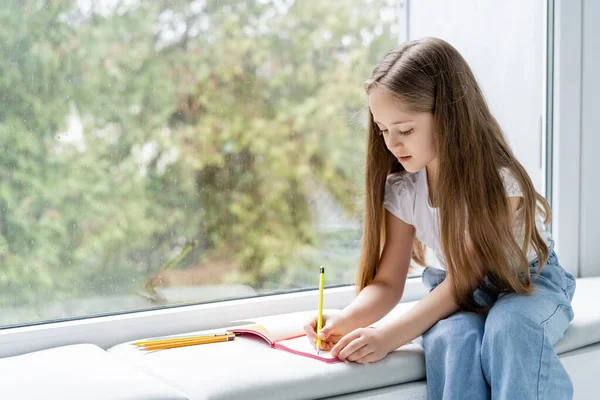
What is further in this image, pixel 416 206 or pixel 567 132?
pixel 567 132

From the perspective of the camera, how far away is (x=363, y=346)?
1.13 m

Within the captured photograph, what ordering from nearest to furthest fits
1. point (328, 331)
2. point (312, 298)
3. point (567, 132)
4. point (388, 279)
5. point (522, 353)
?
point (522, 353) → point (328, 331) → point (388, 279) → point (312, 298) → point (567, 132)

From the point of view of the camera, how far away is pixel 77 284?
4.52ft

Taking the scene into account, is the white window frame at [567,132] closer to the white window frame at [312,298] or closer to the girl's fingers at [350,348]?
the white window frame at [312,298]

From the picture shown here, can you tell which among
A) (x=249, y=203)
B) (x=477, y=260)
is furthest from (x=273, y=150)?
(x=477, y=260)

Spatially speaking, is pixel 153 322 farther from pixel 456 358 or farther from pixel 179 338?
pixel 456 358

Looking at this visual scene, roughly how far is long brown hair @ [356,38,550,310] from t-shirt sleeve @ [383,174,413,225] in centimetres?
12

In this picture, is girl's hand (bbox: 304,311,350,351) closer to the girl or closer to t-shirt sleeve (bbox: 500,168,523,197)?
the girl

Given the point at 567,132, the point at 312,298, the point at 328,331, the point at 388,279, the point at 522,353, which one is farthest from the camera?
the point at 567,132

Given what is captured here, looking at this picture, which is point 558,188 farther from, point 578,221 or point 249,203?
point 249,203

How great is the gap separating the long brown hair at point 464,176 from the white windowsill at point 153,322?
0.44 meters

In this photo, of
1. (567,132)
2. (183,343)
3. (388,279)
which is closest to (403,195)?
(388,279)

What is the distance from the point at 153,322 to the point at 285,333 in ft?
0.95

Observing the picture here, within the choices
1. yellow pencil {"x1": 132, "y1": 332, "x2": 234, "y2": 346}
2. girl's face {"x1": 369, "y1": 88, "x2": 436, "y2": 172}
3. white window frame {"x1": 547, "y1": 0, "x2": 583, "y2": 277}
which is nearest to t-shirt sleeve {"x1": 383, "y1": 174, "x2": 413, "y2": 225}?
girl's face {"x1": 369, "y1": 88, "x2": 436, "y2": 172}
